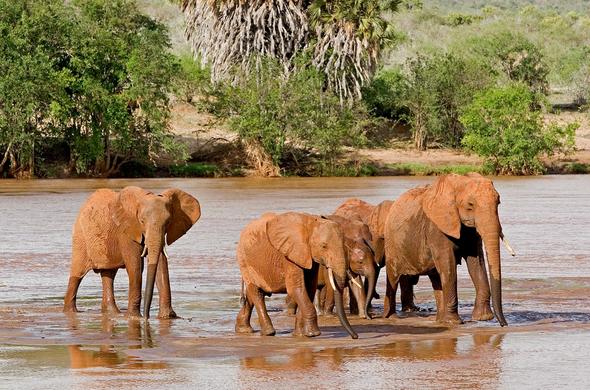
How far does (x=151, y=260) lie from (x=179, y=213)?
1008 mm

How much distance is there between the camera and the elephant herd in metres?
12.9

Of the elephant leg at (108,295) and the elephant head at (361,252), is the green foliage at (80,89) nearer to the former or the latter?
the elephant leg at (108,295)

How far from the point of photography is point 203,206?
35719mm

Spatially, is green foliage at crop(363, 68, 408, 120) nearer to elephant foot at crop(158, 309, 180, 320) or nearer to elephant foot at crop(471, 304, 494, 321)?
elephant foot at crop(158, 309, 180, 320)

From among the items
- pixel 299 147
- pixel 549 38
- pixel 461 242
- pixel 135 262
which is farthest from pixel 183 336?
pixel 549 38

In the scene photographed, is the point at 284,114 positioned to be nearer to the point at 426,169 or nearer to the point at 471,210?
the point at 426,169

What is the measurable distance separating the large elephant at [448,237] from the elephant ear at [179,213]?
7.19 feet

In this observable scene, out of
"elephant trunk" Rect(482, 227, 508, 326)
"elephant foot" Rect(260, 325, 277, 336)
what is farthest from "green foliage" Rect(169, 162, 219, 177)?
"elephant foot" Rect(260, 325, 277, 336)

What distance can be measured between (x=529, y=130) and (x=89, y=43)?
18386mm

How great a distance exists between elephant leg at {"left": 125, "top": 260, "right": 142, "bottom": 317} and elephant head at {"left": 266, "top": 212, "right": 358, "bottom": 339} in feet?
7.29

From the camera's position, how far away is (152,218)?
47.0 ft

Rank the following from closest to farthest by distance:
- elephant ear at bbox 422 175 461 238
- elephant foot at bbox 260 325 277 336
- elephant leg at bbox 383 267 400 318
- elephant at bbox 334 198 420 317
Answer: elephant foot at bbox 260 325 277 336 < elephant ear at bbox 422 175 461 238 < elephant leg at bbox 383 267 400 318 < elephant at bbox 334 198 420 317

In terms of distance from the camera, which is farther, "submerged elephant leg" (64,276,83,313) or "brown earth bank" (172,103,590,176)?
"brown earth bank" (172,103,590,176)

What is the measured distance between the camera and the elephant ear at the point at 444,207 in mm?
13953
